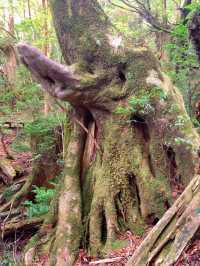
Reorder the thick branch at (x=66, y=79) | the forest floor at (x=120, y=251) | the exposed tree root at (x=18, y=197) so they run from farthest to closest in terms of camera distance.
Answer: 1. the exposed tree root at (x=18, y=197)
2. the thick branch at (x=66, y=79)
3. the forest floor at (x=120, y=251)

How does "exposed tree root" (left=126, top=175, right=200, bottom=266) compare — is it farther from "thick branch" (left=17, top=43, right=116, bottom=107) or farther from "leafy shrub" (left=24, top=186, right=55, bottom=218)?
"leafy shrub" (left=24, top=186, right=55, bottom=218)

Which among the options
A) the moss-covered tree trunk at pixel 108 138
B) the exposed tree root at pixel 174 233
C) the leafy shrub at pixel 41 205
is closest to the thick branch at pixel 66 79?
the moss-covered tree trunk at pixel 108 138

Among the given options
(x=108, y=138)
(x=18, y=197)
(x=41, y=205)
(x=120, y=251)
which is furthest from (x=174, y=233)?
(x=18, y=197)

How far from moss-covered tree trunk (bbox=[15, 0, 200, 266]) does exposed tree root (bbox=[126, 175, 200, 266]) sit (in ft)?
4.43

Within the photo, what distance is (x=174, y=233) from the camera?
11.9ft

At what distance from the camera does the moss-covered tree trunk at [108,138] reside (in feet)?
17.9

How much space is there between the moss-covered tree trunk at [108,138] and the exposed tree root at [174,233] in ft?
4.43

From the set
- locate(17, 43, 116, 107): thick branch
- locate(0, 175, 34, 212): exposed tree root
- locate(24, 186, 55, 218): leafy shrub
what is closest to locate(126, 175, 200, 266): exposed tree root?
locate(17, 43, 116, 107): thick branch

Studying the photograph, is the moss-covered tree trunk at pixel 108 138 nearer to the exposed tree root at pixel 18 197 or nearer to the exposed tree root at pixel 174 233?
the exposed tree root at pixel 174 233

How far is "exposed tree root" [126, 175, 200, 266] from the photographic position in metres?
3.44

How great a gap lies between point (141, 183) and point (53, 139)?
11.3 ft

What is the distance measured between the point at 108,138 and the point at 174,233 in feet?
8.87

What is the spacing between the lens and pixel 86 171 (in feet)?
21.7

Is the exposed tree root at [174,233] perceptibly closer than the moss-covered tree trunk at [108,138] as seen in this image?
Yes
